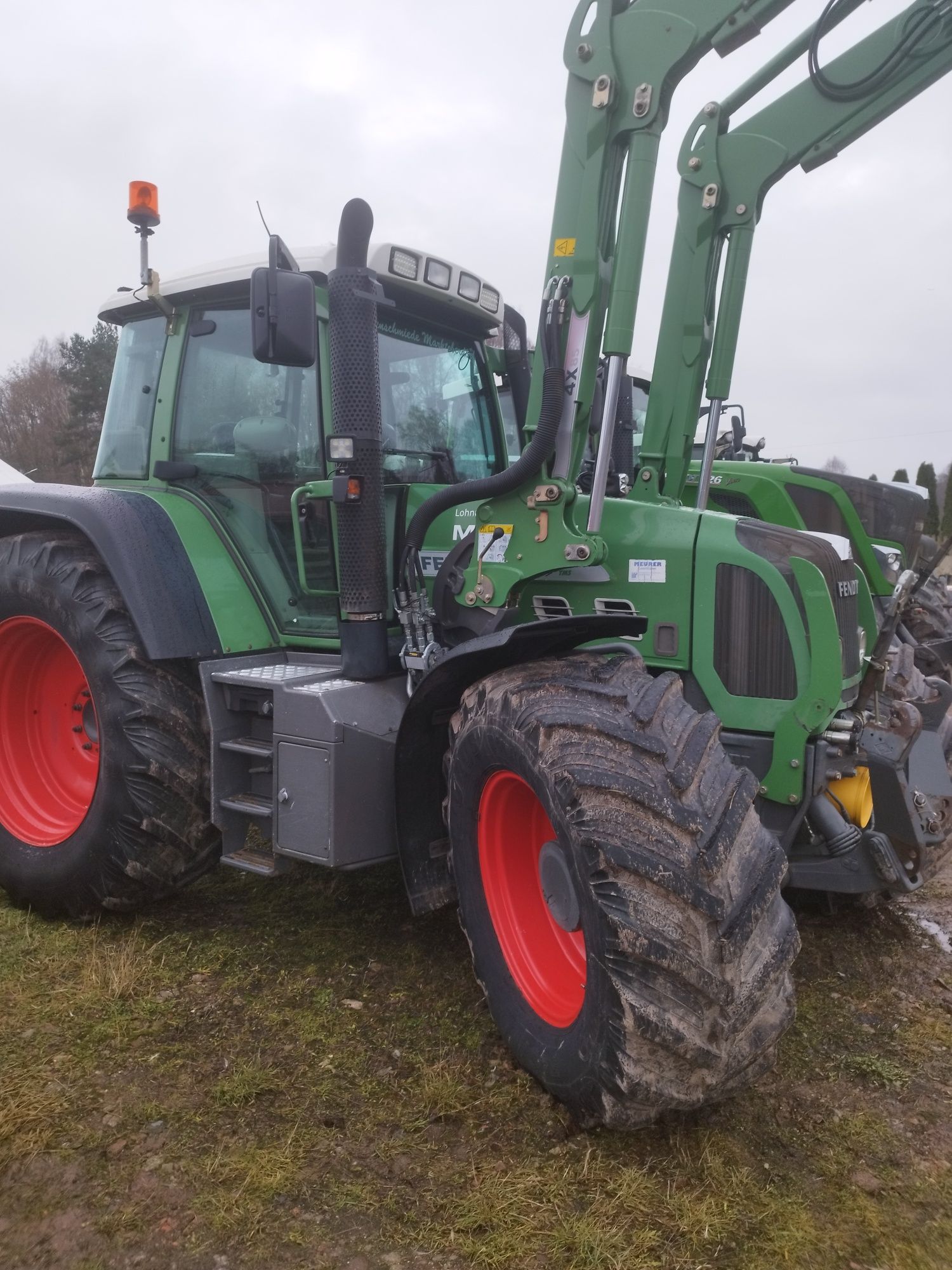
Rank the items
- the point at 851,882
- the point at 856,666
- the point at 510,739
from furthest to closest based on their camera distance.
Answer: the point at 856,666, the point at 851,882, the point at 510,739

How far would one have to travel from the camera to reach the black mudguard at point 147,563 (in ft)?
11.0

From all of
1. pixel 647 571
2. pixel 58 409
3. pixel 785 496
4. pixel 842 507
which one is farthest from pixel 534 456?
pixel 58 409

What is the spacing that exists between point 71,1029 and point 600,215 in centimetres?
297

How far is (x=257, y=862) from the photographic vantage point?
3316mm

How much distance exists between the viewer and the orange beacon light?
3.72 m

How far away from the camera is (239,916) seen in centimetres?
371

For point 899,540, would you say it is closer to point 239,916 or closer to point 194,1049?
point 239,916

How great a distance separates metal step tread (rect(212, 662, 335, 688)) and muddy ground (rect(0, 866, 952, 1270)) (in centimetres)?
96

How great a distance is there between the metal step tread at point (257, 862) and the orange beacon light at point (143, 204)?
2.46m

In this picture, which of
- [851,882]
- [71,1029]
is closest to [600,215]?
[851,882]

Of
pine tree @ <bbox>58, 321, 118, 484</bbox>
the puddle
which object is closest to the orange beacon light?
the puddle

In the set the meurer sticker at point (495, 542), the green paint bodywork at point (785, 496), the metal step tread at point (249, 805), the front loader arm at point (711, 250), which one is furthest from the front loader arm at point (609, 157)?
the green paint bodywork at point (785, 496)

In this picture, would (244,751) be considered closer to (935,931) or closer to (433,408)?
(433,408)

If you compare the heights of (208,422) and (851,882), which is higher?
(208,422)
